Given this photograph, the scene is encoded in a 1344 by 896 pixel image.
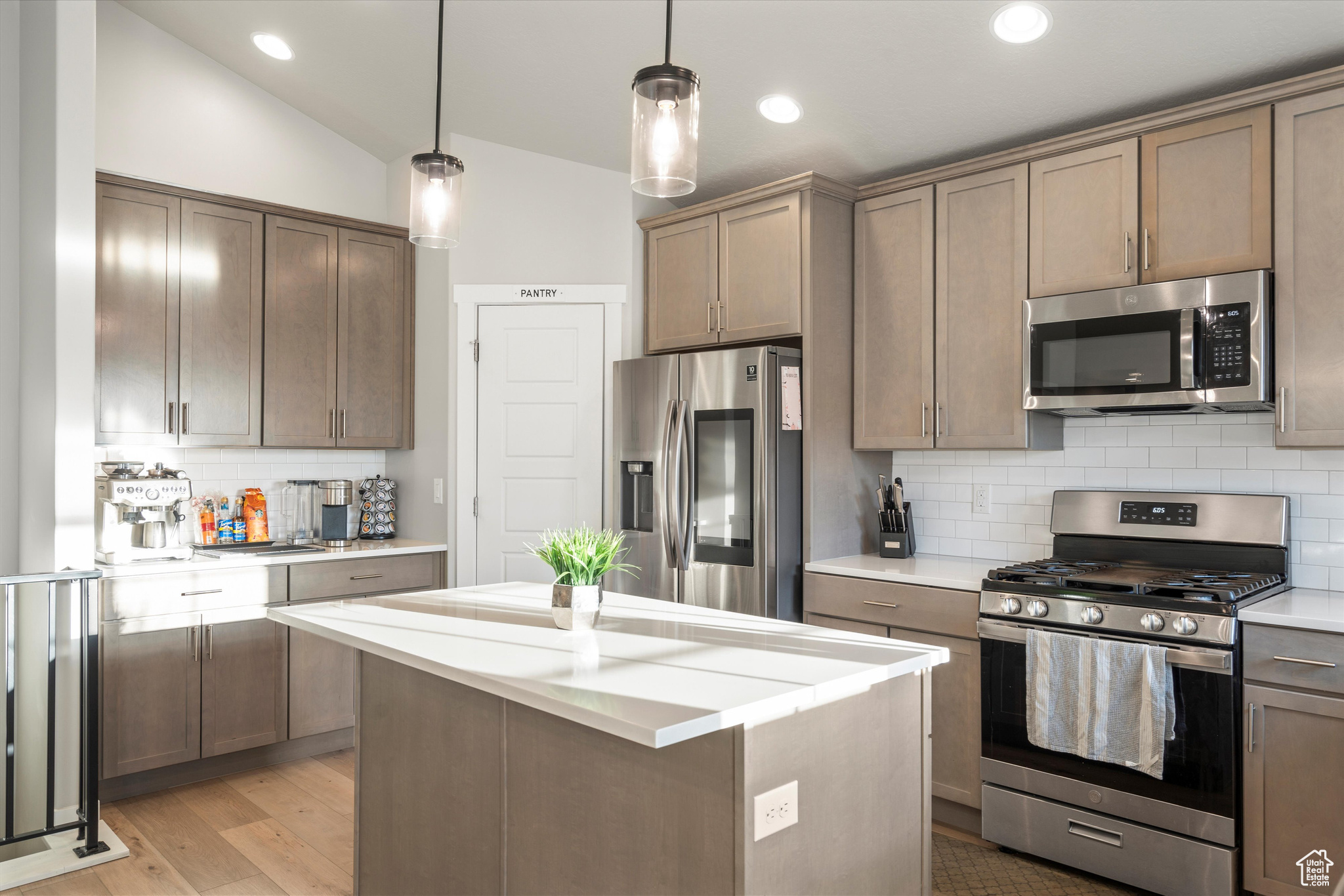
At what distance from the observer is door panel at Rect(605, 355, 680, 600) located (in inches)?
147

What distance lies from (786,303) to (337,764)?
109 inches

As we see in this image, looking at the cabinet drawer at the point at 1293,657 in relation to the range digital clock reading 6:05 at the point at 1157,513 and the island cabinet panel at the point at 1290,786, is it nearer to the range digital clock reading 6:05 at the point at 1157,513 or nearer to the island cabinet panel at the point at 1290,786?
the island cabinet panel at the point at 1290,786

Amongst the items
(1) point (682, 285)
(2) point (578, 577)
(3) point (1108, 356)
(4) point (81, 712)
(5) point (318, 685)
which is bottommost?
(5) point (318, 685)

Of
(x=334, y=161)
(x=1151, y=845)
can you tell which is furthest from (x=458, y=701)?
(x=334, y=161)

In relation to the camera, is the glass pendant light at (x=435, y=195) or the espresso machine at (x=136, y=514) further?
the espresso machine at (x=136, y=514)

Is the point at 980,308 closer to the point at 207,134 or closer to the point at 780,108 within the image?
the point at 780,108

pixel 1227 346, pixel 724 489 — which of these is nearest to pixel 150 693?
pixel 724 489

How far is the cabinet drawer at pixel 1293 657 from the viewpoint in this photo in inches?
90.0

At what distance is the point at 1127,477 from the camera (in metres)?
3.23

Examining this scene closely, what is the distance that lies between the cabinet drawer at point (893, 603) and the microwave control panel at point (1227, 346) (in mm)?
1027

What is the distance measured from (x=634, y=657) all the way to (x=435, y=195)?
4.06ft

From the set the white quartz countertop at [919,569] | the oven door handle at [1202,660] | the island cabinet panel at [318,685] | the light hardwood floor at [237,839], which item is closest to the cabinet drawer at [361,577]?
the island cabinet panel at [318,685]

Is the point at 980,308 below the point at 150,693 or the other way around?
the other way around

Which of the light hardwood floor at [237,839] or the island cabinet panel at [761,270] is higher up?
the island cabinet panel at [761,270]
